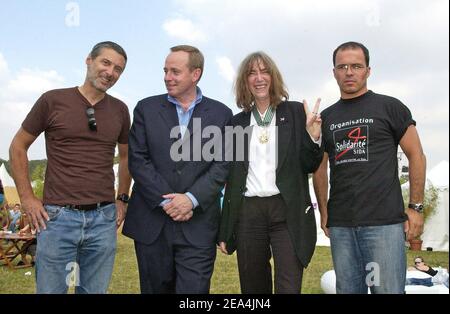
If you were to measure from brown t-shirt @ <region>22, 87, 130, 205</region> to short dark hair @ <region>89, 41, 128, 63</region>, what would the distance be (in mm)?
331

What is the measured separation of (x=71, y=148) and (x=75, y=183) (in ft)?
0.79

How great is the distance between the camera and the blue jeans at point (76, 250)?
304 cm

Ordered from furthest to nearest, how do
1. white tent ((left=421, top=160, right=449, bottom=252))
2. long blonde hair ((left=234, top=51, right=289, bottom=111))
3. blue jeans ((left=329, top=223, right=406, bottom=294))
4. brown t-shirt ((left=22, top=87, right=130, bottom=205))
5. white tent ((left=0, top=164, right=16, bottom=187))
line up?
white tent ((left=0, top=164, right=16, bottom=187)) < white tent ((left=421, top=160, right=449, bottom=252)) < long blonde hair ((left=234, top=51, right=289, bottom=111)) < brown t-shirt ((left=22, top=87, right=130, bottom=205)) < blue jeans ((left=329, top=223, right=406, bottom=294))

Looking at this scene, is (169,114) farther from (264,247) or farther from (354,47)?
(354,47)

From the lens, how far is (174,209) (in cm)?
306

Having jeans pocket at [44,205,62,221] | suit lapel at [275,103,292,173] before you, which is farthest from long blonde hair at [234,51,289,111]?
jeans pocket at [44,205,62,221]

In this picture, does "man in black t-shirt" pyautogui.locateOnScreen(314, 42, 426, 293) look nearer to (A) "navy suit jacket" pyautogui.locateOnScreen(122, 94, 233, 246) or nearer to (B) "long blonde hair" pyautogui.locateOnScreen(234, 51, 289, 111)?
(B) "long blonde hair" pyautogui.locateOnScreen(234, 51, 289, 111)

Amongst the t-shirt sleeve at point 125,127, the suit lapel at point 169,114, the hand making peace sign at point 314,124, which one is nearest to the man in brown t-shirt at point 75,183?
the t-shirt sleeve at point 125,127

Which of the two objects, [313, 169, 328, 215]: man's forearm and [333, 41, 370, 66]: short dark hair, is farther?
[313, 169, 328, 215]: man's forearm

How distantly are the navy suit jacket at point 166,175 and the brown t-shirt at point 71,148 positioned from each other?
0.72 feet

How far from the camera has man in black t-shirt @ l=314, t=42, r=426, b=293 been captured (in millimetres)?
3031

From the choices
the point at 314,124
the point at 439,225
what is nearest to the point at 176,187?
the point at 314,124

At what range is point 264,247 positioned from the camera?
3.17 meters
